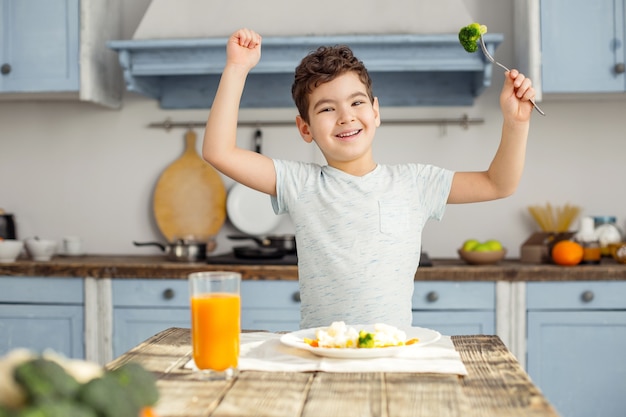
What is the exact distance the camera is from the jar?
3.11 metres

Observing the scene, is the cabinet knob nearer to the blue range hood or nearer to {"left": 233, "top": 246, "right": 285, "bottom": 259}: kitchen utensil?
{"left": 233, "top": 246, "right": 285, "bottom": 259}: kitchen utensil

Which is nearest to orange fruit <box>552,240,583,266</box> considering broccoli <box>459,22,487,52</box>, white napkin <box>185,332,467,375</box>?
broccoli <box>459,22,487,52</box>

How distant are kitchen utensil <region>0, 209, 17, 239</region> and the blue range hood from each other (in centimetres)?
85

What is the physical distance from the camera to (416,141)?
335cm

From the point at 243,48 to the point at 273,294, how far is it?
1.50m

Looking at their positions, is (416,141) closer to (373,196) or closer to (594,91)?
(594,91)

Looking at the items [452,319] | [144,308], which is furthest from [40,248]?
[452,319]

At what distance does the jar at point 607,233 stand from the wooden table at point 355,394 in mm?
2211

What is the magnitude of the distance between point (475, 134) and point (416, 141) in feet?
0.85

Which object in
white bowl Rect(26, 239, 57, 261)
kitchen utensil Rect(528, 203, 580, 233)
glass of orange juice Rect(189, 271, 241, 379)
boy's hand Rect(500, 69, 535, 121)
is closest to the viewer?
glass of orange juice Rect(189, 271, 241, 379)

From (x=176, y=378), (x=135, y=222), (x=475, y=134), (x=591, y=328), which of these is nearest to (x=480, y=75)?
(x=475, y=134)

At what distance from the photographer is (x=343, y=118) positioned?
158cm

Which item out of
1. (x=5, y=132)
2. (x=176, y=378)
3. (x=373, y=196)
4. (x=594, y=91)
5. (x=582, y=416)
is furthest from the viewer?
(x=5, y=132)

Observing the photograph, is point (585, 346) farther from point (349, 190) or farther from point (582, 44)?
point (349, 190)
